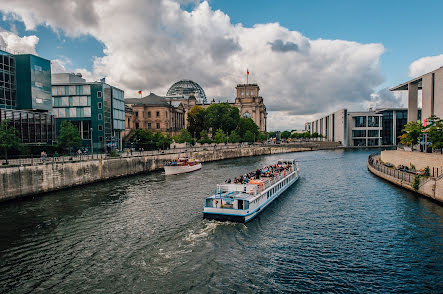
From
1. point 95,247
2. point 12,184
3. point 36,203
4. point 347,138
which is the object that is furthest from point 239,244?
point 347,138

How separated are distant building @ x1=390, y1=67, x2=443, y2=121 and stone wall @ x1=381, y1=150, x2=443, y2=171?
10.2 m

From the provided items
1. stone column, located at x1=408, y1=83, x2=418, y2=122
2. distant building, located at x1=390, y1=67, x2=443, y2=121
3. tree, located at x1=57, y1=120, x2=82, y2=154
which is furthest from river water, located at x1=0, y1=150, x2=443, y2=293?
stone column, located at x1=408, y1=83, x2=418, y2=122

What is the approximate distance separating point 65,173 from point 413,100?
7294 centimetres

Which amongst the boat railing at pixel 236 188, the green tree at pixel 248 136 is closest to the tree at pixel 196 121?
the green tree at pixel 248 136

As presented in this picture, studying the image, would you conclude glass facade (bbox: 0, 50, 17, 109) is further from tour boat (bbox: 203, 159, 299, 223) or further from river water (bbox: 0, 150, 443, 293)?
tour boat (bbox: 203, 159, 299, 223)

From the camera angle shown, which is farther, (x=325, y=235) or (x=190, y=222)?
(x=190, y=222)

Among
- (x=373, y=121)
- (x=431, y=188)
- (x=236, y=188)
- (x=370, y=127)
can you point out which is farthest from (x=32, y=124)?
(x=373, y=121)

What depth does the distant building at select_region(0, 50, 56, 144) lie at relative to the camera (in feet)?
177

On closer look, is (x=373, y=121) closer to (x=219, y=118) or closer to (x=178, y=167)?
(x=219, y=118)

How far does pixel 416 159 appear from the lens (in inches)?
1877

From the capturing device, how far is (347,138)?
172 metres

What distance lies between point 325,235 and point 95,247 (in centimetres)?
1818

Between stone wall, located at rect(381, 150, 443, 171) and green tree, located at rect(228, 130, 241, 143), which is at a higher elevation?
green tree, located at rect(228, 130, 241, 143)

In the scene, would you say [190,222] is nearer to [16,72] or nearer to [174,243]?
[174,243]
